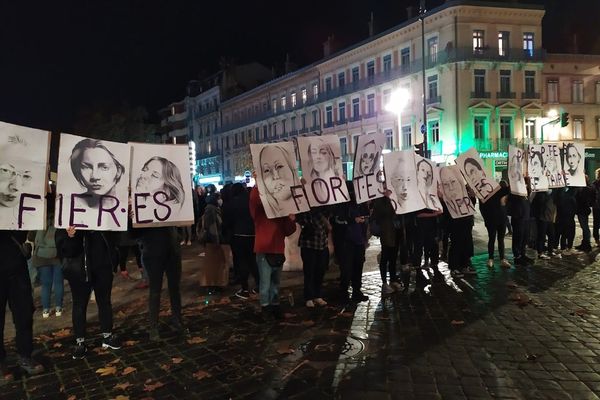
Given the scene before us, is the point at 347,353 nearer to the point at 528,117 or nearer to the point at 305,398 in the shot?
the point at 305,398

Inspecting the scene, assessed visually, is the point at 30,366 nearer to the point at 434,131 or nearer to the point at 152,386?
the point at 152,386

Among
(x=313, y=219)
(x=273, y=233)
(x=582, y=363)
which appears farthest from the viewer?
(x=313, y=219)

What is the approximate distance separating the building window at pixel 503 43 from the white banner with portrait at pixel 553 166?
3457cm

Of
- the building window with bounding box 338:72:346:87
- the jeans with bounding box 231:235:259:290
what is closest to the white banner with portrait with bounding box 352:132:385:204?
the jeans with bounding box 231:235:259:290

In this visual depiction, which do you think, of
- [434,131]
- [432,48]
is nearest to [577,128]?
[434,131]

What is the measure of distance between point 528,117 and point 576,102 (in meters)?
5.10

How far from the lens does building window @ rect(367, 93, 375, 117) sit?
48438 millimetres

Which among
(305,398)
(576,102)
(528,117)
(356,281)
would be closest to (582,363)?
(305,398)

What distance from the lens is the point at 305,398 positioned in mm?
4156

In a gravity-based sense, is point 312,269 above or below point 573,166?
below

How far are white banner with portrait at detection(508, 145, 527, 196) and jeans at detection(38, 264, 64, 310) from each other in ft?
26.9

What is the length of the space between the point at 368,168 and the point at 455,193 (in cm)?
251

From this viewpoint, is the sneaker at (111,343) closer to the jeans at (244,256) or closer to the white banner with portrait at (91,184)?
the white banner with portrait at (91,184)

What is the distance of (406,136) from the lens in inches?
1805
